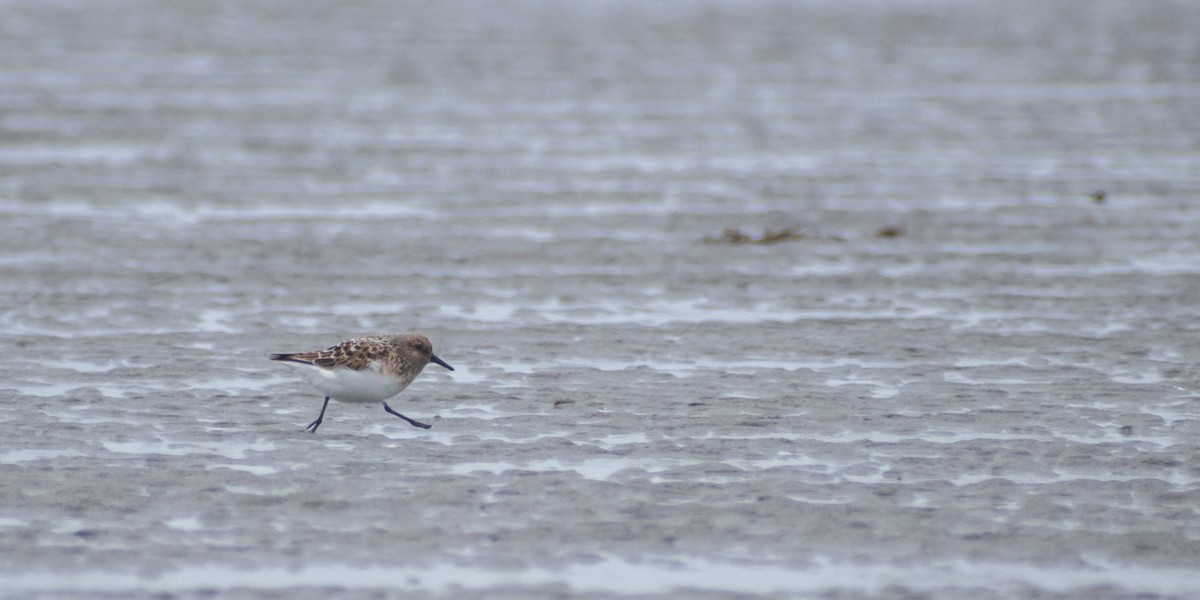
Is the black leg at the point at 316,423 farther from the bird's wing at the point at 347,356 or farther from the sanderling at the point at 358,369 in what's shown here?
the bird's wing at the point at 347,356

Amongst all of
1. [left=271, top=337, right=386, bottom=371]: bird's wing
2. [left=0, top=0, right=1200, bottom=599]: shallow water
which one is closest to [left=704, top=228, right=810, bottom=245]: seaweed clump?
[left=0, top=0, right=1200, bottom=599]: shallow water

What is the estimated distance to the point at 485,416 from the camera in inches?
412

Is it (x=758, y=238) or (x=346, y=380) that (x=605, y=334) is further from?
(x=758, y=238)

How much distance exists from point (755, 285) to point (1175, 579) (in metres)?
7.32

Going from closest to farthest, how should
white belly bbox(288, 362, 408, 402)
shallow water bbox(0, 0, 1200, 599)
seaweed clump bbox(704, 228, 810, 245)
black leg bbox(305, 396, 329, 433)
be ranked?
shallow water bbox(0, 0, 1200, 599), white belly bbox(288, 362, 408, 402), black leg bbox(305, 396, 329, 433), seaweed clump bbox(704, 228, 810, 245)

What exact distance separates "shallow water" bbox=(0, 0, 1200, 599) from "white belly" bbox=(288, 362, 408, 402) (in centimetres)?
33

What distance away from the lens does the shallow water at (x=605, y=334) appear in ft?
26.2

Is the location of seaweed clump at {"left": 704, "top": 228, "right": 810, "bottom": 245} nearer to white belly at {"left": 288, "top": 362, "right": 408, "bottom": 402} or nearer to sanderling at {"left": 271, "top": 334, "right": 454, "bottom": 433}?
sanderling at {"left": 271, "top": 334, "right": 454, "bottom": 433}

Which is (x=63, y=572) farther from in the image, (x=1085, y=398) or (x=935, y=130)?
(x=935, y=130)

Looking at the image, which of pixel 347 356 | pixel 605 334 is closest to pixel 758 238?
pixel 605 334

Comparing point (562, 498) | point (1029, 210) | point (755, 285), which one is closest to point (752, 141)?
point (1029, 210)

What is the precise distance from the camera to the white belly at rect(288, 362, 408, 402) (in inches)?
→ 386

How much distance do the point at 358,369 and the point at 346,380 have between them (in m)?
0.10

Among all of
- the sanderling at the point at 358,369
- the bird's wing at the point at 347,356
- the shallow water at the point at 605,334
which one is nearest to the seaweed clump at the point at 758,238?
the shallow water at the point at 605,334
